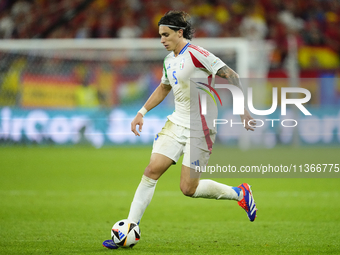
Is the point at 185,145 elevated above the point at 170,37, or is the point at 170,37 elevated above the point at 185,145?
the point at 170,37

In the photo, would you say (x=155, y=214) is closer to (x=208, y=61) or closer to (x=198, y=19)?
(x=208, y=61)

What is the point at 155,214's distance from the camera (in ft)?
22.1

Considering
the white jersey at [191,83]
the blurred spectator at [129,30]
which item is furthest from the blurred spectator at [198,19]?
the white jersey at [191,83]

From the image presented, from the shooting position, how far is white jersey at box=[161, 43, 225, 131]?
4.71 metres

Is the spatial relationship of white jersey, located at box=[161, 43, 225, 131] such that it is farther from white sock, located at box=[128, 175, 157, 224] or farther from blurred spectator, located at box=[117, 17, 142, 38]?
blurred spectator, located at box=[117, 17, 142, 38]

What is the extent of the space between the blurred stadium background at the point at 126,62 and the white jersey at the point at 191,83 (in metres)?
10.2

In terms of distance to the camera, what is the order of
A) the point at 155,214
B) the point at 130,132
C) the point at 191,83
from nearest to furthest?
the point at 191,83, the point at 155,214, the point at 130,132

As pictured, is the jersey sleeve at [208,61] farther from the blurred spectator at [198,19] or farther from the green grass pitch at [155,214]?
the blurred spectator at [198,19]

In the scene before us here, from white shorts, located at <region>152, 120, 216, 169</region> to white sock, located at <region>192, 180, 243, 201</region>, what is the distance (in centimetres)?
24

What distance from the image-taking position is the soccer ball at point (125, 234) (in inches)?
179

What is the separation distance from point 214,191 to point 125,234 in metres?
0.99

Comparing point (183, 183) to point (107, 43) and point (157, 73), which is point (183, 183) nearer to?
point (107, 43)

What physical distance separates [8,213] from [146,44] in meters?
9.17

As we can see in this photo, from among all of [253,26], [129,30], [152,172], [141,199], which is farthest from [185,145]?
[253,26]
